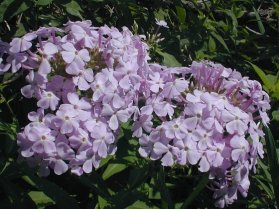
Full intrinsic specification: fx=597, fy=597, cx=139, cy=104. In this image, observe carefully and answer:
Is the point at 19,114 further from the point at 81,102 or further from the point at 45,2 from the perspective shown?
the point at 81,102

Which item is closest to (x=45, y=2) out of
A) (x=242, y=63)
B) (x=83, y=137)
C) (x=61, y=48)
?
(x=61, y=48)

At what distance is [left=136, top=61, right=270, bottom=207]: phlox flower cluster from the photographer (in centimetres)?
164

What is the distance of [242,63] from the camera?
8.38ft

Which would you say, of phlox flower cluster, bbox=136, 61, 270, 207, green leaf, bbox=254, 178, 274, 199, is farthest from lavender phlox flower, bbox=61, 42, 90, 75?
green leaf, bbox=254, 178, 274, 199

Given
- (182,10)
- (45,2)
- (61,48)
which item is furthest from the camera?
(182,10)

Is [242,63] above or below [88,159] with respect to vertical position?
below

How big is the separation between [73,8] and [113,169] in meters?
0.63

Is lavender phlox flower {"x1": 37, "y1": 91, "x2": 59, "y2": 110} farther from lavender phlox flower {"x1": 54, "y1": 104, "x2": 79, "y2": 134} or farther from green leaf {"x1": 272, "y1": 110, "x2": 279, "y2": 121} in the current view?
green leaf {"x1": 272, "y1": 110, "x2": 279, "y2": 121}

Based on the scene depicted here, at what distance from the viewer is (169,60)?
2.17 meters

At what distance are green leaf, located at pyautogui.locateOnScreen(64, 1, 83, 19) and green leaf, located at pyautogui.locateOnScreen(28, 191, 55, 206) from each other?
65 cm

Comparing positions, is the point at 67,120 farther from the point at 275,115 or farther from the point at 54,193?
the point at 275,115

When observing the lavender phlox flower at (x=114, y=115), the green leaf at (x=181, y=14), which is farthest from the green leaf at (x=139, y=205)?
the green leaf at (x=181, y=14)

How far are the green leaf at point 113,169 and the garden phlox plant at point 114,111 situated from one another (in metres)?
0.14

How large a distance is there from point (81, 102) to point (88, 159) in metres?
0.16
